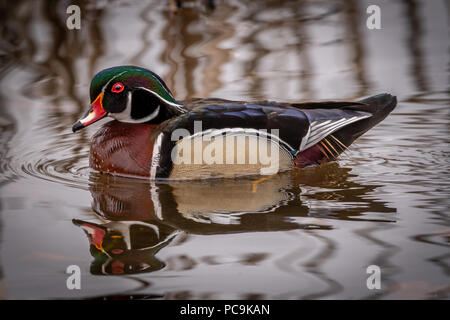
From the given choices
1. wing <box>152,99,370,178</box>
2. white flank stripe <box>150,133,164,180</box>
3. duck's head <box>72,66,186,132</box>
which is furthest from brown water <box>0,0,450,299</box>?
duck's head <box>72,66,186,132</box>

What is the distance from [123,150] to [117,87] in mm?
512

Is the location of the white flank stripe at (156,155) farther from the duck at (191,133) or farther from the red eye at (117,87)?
the red eye at (117,87)

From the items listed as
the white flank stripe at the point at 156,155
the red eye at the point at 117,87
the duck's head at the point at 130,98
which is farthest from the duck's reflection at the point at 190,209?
the red eye at the point at 117,87

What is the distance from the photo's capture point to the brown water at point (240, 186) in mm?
4359

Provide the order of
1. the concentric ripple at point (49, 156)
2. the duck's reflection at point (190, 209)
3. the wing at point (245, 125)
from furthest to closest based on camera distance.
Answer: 1. the concentric ripple at point (49, 156)
2. the wing at point (245, 125)
3. the duck's reflection at point (190, 209)

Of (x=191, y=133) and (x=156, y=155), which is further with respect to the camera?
(x=156, y=155)

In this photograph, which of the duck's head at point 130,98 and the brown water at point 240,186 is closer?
the brown water at point 240,186

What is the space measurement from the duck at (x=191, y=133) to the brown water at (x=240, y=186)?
14cm

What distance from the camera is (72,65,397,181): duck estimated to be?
20.1 feet

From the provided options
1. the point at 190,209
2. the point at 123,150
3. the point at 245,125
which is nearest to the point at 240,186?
the point at 245,125

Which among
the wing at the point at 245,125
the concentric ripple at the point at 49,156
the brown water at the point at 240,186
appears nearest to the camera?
the brown water at the point at 240,186

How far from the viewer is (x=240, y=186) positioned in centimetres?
612

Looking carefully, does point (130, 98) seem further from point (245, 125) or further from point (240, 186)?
point (240, 186)

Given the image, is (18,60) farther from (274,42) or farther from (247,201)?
(247,201)
